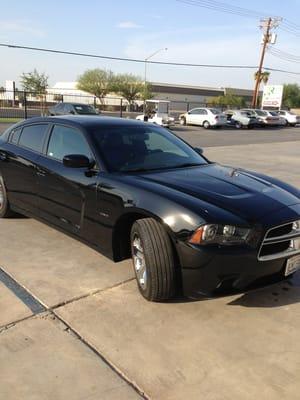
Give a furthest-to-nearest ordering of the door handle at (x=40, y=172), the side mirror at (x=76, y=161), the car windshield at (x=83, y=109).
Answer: the car windshield at (x=83, y=109), the door handle at (x=40, y=172), the side mirror at (x=76, y=161)

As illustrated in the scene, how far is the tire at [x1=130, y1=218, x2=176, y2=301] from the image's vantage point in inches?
134

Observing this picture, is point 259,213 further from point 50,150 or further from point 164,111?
point 164,111

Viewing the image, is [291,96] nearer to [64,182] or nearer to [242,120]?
[242,120]

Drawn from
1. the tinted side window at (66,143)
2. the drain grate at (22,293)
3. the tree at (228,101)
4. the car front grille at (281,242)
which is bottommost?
the drain grate at (22,293)

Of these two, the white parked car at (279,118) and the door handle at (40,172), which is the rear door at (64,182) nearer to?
the door handle at (40,172)

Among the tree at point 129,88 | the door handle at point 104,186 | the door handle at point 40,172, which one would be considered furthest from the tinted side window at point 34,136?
the tree at point 129,88

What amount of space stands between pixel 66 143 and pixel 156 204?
5.66 ft

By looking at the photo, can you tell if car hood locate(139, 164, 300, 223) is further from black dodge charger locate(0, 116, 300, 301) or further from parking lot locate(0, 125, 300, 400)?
parking lot locate(0, 125, 300, 400)

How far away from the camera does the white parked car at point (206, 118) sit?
106ft

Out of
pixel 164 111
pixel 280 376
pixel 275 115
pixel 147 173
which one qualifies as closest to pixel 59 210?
pixel 147 173

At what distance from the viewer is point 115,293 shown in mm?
3859

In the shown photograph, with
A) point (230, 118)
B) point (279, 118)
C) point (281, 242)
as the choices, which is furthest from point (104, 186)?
point (279, 118)

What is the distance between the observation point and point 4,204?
5.98 meters

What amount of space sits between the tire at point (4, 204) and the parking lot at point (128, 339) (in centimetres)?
165
